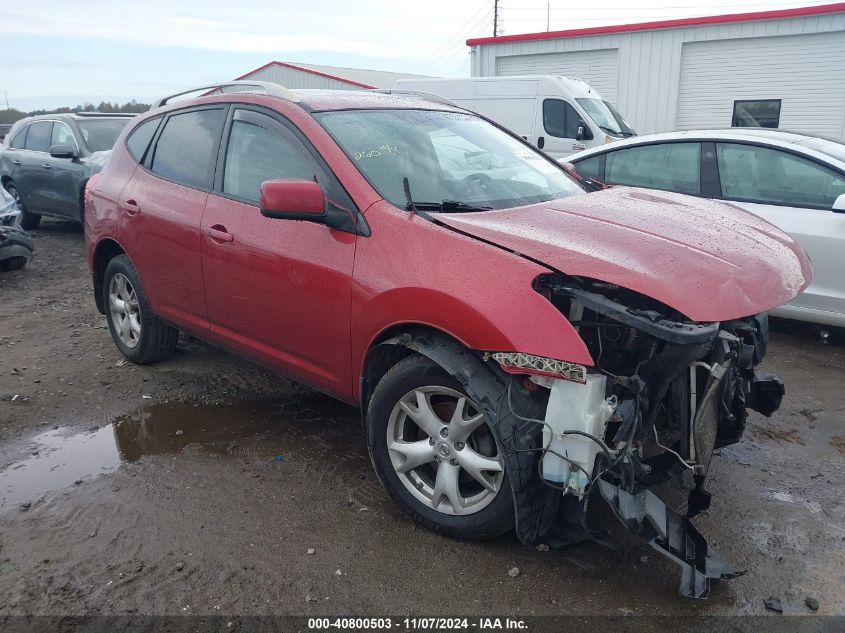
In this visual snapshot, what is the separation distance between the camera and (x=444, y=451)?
2.92 metres

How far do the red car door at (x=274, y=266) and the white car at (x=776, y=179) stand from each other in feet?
10.8

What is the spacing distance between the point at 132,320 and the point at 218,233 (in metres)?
1.58

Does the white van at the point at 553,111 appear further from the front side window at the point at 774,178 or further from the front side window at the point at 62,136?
the front side window at the point at 62,136

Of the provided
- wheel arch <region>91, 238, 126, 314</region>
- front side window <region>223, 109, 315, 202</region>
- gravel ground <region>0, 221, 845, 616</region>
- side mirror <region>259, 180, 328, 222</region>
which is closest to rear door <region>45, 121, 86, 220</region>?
wheel arch <region>91, 238, 126, 314</region>

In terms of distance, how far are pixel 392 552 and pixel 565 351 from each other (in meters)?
1.15

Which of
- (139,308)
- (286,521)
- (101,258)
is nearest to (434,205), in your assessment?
(286,521)

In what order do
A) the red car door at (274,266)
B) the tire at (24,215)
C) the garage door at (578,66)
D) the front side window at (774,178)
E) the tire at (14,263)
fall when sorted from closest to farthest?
the red car door at (274,266), the front side window at (774,178), the tire at (14,263), the tire at (24,215), the garage door at (578,66)

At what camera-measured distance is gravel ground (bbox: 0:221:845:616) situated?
8.75 ft

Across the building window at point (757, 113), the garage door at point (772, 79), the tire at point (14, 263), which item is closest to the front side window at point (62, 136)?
the tire at point (14, 263)

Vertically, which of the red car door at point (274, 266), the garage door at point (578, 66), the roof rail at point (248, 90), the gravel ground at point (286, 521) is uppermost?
the garage door at point (578, 66)

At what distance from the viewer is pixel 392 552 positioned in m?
2.93

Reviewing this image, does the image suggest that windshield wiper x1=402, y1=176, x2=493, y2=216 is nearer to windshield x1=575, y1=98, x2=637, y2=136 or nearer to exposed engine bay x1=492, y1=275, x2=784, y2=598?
exposed engine bay x1=492, y1=275, x2=784, y2=598

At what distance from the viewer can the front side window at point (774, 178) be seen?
5.05 m

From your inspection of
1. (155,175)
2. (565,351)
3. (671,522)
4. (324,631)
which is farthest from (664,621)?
(155,175)
